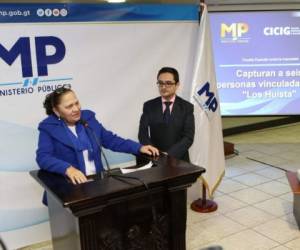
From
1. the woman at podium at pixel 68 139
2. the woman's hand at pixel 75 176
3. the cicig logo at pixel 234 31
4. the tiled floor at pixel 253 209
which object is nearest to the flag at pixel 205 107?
the tiled floor at pixel 253 209

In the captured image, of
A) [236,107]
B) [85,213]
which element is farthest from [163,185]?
[236,107]

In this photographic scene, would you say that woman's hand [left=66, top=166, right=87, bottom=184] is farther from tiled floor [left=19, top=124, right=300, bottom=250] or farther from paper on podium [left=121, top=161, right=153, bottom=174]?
tiled floor [left=19, top=124, right=300, bottom=250]

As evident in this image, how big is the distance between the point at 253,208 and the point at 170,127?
1274mm

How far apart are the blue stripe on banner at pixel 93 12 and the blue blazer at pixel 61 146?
84cm

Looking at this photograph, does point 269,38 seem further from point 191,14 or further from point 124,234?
point 124,234

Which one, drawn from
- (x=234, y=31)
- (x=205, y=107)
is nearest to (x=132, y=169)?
(x=205, y=107)

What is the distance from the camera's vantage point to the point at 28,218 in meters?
3.04

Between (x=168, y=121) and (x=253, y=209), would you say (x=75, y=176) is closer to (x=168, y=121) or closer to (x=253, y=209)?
(x=168, y=121)

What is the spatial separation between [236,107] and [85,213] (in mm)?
3176

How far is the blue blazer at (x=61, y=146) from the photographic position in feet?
7.34

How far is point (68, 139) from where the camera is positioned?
7.68 feet

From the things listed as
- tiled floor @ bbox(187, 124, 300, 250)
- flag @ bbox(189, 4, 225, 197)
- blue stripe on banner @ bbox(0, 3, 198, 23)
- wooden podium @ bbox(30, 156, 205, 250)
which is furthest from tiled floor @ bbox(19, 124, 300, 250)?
blue stripe on banner @ bbox(0, 3, 198, 23)

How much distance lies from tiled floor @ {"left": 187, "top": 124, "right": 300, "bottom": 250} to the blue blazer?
1.11 m

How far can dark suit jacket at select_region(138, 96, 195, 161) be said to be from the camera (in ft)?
9.70
